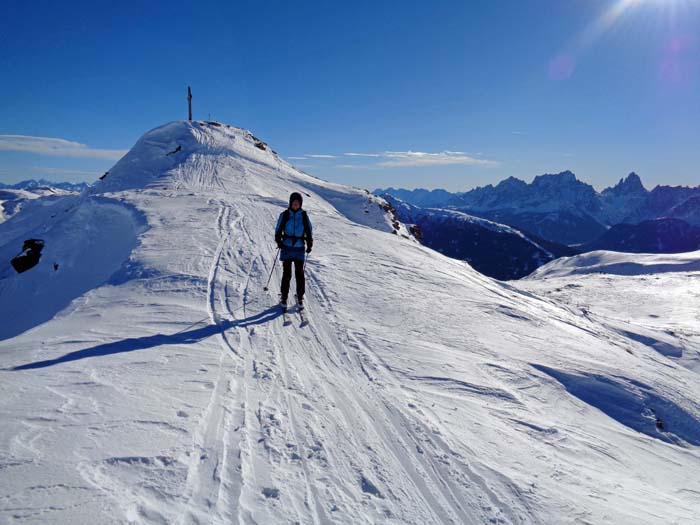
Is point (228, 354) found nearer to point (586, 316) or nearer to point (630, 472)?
point (630, 472)

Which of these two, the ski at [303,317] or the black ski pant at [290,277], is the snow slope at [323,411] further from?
the black ski pant at [290,277]

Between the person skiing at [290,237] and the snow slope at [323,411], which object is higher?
the person skiing at [290,237]

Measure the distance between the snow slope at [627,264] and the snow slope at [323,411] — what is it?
59805mm


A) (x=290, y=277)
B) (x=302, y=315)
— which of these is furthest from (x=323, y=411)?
(x=290, y=277)

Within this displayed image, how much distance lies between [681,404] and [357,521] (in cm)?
972

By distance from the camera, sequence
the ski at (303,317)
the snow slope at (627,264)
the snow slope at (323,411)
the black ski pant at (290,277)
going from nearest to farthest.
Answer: the snow slope at (323,411), the ski at (303,317), the black ski pant at (290,277), the snow slope at (627,264)

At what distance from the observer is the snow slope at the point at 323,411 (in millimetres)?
3889

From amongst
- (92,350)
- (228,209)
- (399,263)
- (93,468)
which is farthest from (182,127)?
(93,468)

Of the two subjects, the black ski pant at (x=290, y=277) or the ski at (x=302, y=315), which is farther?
the black ski pant at (x=290, y=277)

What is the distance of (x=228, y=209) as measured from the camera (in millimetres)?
19453

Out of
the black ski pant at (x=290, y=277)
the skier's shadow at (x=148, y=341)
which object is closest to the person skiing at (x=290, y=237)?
the black ski pant at (x=290, y=277)

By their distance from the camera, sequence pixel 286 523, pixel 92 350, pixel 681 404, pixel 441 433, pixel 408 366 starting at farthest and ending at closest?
pixel 681 404 < pixel 408 366 < pixel 92 350 < pixel 441 433 < pixel 286 523

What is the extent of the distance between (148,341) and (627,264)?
7759 centimetres

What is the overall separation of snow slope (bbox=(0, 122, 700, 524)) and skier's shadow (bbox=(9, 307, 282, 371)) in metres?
0.05
